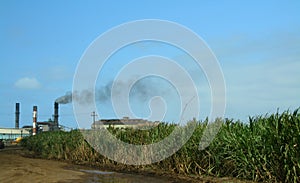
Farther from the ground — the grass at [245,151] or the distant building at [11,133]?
the distant building at [11,133]

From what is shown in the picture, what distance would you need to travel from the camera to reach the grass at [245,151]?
12719mm

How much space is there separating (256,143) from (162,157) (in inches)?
247

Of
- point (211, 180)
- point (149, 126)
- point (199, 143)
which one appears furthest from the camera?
point (149, 126)

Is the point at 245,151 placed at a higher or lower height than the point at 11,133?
lower

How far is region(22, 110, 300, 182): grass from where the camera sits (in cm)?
1272

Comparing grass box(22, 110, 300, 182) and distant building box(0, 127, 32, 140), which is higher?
distant building box(0, 127, 32, 140)

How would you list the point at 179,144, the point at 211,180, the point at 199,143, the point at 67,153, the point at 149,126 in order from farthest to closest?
the point at 67,153, the point at 149,126, the point at 179,144, the point at 199,143, the point at 211,180

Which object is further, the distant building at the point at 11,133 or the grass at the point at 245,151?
the distant building at the point at 11,133

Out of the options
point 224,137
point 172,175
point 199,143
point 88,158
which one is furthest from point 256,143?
point 88,158

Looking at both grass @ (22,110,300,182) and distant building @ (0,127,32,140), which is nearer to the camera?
grass @ (22,110,300,182)

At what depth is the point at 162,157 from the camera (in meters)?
19.2

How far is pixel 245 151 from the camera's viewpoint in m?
14.3

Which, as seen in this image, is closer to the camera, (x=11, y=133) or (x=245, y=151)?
(x=245, y=151)

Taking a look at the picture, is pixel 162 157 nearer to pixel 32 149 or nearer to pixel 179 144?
pixel 179 144
